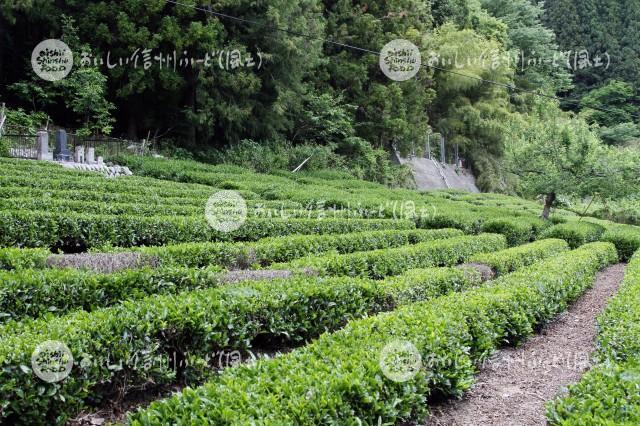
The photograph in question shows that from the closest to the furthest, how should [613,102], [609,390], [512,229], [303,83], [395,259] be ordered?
[609,390] < [395,259] < [512,229] < [303,83] < [613,102]

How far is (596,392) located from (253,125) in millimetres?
23782

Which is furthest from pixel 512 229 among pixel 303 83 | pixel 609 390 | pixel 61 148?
pixel 303 83

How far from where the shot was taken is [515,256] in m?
11.9

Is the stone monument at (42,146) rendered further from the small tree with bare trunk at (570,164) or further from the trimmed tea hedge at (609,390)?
the small tree with bare trunk at (570,164)

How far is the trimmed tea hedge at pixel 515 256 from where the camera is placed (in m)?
10.9

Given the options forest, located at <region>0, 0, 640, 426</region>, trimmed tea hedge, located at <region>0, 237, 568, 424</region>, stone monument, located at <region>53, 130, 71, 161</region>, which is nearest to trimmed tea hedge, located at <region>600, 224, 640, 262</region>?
forest, located at <region>0, 0, 640, 426</region>

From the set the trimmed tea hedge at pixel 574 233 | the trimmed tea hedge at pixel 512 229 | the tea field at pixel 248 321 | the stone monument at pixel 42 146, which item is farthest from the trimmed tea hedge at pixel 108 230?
the trimmed tea hedge at pixel 574 233

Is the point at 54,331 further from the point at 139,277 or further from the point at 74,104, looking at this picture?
the point at 74,104

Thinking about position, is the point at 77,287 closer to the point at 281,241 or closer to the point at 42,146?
the point at 281,241

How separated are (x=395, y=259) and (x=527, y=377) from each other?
4.54m

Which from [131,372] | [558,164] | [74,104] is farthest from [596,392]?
[74,104]

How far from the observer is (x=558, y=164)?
20.1 meters

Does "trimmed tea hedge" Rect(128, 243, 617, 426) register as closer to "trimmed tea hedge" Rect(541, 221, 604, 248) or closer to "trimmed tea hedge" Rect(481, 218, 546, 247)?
"trimmed tea hedge" Rect(481, 218, 546, 247)

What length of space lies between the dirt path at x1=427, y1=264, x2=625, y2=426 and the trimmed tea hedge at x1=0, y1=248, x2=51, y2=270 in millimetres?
5478
